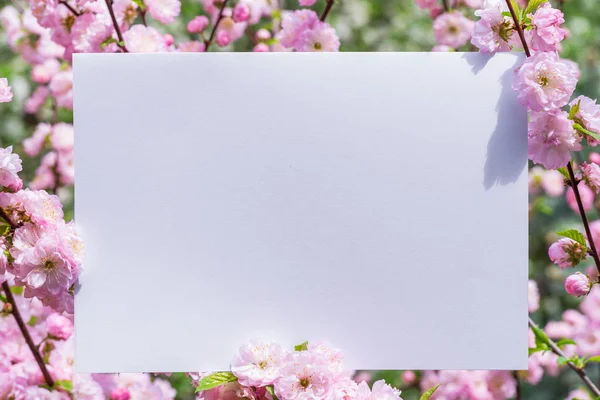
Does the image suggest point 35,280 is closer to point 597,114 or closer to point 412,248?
point 412,248

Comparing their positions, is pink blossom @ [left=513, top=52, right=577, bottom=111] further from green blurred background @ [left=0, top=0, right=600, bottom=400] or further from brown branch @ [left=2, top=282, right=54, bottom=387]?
green blurred background @ [left=0, top=0, right=600, bottom=400]

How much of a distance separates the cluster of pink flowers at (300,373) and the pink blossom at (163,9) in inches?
35.5

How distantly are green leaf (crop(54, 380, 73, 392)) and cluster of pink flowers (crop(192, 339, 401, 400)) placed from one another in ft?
1.82

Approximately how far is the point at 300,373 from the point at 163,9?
97 cm

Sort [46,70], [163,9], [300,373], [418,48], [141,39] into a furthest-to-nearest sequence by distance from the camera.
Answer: [418,48] < [46,70] < [163,9] < [141,39] < [300,373]

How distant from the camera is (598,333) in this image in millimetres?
2162

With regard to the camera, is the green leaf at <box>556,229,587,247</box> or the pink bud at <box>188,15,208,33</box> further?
the pink bud at <box>188,15,208,33</box>

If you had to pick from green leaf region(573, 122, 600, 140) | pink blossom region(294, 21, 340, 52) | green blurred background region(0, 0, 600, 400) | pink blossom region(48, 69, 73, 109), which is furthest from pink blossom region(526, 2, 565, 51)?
green blurred background region(0, 0, 600, 400)

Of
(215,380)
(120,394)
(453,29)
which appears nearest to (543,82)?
(215,380)

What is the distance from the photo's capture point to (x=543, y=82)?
3.11 feet

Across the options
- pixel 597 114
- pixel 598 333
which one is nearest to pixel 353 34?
pixel 598 333

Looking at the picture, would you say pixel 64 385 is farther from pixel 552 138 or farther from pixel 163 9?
pixel 552 138

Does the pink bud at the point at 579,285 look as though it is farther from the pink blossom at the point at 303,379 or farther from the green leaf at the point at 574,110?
the pink blossom at the point at 303,379

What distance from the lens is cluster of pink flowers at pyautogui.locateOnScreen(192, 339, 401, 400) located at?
3.02 ft
